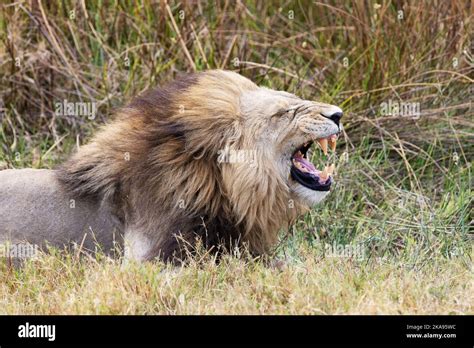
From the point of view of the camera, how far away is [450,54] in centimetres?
618

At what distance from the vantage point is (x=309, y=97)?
20.4 ft

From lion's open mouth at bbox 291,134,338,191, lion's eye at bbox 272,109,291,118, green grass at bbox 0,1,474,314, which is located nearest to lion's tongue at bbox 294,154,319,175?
lion's open mouth at bbox 291,134,338,191

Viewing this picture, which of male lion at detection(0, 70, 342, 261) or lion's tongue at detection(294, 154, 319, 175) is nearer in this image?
male lion at detection(0, 70, 342, 261)

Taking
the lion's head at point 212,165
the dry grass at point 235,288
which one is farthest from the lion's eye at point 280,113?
the dry grass at point 235,288

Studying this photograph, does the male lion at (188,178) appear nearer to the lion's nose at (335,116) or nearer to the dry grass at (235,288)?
the lion's nose at (335,116)

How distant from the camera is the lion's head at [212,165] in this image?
4.32 meters

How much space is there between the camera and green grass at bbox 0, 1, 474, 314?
416 cm

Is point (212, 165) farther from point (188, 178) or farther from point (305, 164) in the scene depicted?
point (305, 164)

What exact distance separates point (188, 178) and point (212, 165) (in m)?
0.11

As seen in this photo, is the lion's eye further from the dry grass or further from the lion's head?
the dry grass

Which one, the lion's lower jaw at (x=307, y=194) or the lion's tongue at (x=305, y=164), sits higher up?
the lion's tongue at (x=305, y=164)
